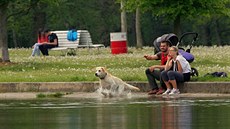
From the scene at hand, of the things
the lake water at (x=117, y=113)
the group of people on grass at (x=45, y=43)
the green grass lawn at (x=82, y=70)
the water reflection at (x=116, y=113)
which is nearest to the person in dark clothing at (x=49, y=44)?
the group of people on grass at (x=45, y=43)

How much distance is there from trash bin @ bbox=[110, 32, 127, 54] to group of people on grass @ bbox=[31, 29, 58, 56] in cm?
268

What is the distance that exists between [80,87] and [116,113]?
7.05m

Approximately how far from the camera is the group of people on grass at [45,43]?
4397 centimetres

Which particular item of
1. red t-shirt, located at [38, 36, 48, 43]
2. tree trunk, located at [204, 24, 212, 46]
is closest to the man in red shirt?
red t-shirt, located at [38, 36, 48, 43]

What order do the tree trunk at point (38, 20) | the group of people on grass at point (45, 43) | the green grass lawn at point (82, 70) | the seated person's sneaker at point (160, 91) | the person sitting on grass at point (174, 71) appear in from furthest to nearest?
the tree trunk at point (38, 20), the group of people on grass at point (45, 43), the green grass lawn at point (82, 70), the seated person's sneaker at point (160, 91), the person sitting on grass at point (174, 71)

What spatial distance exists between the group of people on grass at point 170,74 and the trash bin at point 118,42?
21.2 meters

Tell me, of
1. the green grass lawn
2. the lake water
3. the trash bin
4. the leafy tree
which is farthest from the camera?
the trash bin

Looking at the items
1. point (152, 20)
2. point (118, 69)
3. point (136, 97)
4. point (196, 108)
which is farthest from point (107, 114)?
point (152, 20)

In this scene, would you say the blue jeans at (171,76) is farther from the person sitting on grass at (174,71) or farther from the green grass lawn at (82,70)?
the green grass lawn at (82,70)

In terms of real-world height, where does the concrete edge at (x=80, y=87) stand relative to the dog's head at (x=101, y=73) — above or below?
below

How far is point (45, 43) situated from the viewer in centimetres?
4428

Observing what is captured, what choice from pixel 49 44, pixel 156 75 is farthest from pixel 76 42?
pixel 156 75

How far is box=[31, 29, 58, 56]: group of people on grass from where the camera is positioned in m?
44.0

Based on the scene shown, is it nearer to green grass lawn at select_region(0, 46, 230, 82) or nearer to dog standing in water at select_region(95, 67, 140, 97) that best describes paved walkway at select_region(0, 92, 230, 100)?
dog standing in water at select_region(95, 67, 140, 97)
